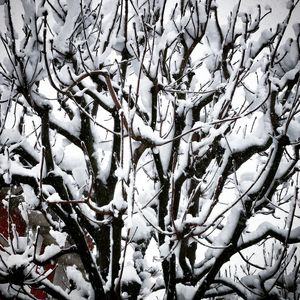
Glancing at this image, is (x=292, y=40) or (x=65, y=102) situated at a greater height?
(x=292, y=40)

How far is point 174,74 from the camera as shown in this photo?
3.42 m

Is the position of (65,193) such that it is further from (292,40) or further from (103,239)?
(292,40)

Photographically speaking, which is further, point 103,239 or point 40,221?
point 40,221

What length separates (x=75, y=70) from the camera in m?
3.41

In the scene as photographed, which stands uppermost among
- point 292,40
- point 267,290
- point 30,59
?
point 292,40

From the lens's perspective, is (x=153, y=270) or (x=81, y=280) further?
(x=153, y=270)

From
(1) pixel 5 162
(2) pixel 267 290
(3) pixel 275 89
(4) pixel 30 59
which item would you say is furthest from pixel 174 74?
(2) pixel 267 290

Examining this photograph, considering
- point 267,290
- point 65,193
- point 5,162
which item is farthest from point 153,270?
point 5,162

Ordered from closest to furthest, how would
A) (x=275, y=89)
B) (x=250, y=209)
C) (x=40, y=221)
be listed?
(x=275, y=89)
(x=250, y=209)
(x=40, y=221)

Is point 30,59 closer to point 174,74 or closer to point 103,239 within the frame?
point 174,74

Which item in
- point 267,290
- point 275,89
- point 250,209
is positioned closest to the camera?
point 275,89

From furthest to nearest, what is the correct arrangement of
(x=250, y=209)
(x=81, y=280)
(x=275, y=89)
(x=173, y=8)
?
1. (x=173, y=8)
2. (x=81, y=280)
3. (x=250, y=209)
4. (x=275, y=89)

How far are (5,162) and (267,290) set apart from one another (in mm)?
2837

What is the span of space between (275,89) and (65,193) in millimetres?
2174
